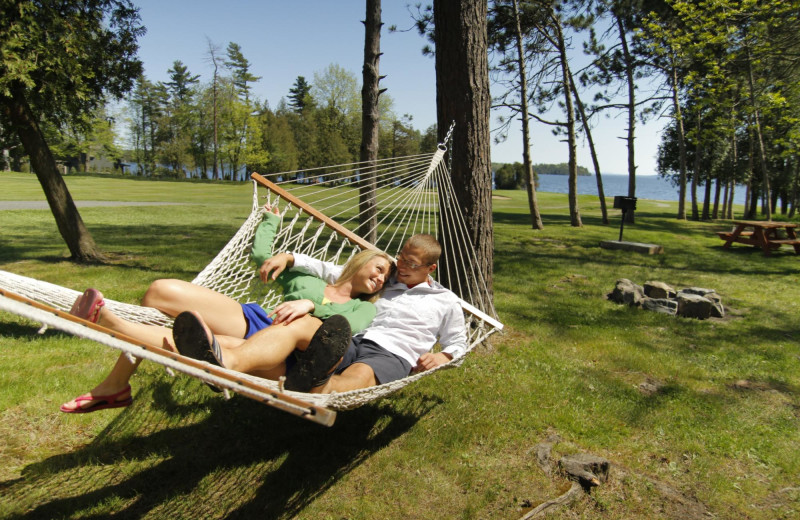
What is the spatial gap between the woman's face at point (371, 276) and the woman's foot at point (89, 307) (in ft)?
3.27

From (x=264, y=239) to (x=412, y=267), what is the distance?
0.70 meters

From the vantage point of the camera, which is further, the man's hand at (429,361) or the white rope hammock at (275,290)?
the man's hand at (429,361)

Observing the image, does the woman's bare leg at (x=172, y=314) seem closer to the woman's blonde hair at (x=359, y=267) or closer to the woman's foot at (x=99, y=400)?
the woman's foot at (x=99, y=400)

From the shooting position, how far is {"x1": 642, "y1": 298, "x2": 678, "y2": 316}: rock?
4.21 m

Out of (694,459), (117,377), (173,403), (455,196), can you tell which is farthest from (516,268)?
(117,377)

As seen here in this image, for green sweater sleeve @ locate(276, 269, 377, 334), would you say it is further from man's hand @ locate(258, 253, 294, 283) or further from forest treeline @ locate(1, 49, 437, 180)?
forest treeline @ locate(1, 49, 437, 180)

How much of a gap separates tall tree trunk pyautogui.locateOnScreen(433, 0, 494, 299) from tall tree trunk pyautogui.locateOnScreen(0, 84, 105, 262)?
356 cm

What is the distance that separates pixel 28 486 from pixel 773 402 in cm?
336

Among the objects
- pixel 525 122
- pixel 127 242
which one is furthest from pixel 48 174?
pixel 525 122

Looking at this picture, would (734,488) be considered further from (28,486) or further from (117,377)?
(28,486)

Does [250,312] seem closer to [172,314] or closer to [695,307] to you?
[172,314]

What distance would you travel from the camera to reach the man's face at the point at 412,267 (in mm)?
2262

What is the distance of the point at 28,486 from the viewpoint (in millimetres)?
1719

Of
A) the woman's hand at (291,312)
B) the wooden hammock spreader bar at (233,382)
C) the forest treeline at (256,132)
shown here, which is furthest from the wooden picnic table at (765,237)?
the forest treeline at (256,132)
